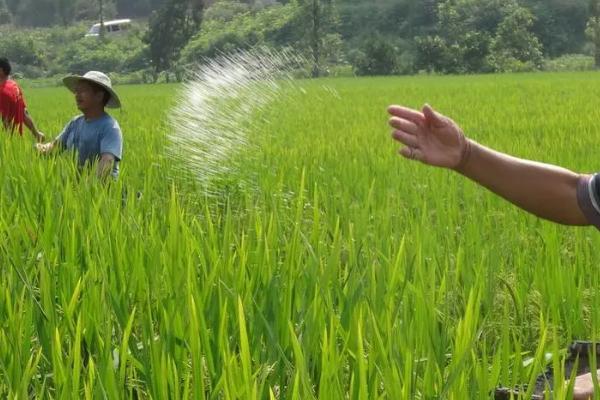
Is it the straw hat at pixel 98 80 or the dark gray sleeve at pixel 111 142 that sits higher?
the straw hat at pixel 98 80

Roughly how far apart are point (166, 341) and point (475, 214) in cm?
192

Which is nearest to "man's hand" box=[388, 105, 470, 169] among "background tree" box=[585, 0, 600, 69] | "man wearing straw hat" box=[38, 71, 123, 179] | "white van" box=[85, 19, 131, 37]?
"man wearing straw hat" box=[38, 71, 123, 179]

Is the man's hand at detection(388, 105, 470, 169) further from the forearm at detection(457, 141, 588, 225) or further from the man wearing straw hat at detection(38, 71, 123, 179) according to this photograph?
A: the man wearing straw hat at detection(38, 71, 123, 179)

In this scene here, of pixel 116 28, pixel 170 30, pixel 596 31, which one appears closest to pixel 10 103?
pixel 596 31

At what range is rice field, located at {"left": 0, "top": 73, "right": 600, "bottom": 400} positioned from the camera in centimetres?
128

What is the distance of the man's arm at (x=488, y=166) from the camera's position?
1.83m

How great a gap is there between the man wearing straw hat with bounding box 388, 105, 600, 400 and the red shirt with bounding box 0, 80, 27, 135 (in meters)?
4.19

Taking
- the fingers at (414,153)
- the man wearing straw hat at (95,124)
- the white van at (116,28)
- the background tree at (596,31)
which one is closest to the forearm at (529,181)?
the fingers at (414,153)

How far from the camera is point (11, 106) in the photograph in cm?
570

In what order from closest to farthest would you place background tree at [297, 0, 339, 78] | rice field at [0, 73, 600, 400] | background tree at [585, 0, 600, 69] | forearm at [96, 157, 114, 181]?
rice field at [0, 73, 600, 400]
background tree at [297, 0, 339, 78]
forearm at [96, 157, 114, 181]
background tree at [585, 0, 600, 69]

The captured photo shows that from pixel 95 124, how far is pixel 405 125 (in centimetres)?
234

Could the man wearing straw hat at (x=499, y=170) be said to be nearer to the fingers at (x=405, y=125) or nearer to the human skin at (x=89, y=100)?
the fingers at (x=405, y=125)

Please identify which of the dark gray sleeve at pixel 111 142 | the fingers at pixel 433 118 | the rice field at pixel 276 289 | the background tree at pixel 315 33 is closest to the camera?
the rice field at pixel 276 289

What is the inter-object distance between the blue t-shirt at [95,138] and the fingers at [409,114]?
6.85 ft
